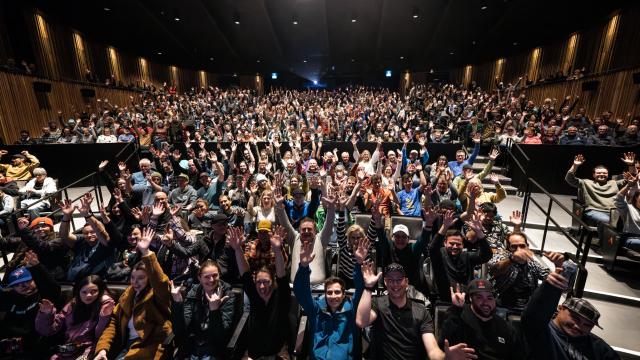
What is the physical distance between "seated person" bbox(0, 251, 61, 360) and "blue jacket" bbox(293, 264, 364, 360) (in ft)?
6.99

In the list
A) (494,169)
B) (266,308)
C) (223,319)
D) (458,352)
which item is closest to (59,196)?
(223,319)

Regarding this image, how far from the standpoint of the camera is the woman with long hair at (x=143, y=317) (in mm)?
2258

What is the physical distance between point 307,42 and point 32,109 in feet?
40.5

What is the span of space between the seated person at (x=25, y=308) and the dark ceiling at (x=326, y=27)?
34.6 feet

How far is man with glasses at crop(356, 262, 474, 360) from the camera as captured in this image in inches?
76.9

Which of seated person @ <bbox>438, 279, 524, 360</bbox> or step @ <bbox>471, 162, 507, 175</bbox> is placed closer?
seated person @ <bbox>438, 279, 524, 360</bbox>

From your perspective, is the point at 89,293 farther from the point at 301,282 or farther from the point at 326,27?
the point at 326,27

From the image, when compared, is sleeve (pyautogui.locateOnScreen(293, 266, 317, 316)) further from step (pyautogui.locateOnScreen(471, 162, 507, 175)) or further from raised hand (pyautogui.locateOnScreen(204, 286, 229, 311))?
step (pyautogui.locateOnScreen(471, 162, 507, 175))

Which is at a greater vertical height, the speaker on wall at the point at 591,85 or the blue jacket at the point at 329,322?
the speaker on wall at the point at 591,85

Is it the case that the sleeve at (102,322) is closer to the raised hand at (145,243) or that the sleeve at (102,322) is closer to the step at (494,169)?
the raised hand at (145,243)

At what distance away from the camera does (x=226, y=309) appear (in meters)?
2.37

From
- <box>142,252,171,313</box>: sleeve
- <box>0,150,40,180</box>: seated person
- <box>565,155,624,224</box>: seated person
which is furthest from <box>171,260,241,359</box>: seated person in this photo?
<box>0,150,40,180</box>: seated person

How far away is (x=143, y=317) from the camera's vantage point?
2326mm

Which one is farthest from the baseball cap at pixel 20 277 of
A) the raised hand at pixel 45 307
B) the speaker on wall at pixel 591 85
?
the speaker on wall at pixel 591 85
